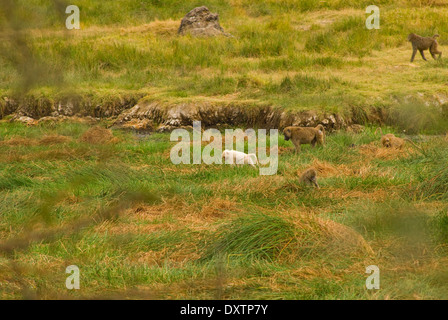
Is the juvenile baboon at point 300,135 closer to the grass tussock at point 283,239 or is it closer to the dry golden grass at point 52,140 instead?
the dry golden grass at point 52,140

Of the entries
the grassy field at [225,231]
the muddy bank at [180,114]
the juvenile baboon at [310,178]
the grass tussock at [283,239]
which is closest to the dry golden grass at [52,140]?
the muddy bank at [180,114]

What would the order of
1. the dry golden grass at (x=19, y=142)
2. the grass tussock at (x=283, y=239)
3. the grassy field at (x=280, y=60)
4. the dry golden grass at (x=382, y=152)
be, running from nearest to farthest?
the grass tussock at (x=283, y=239)
the dry golden grass at (x=382, y=152)
the dry golden grass at (x=19, y=142)
the grassy field at (x=280, y=60)

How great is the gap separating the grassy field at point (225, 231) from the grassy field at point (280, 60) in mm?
4566

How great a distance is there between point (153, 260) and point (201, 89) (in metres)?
11.5

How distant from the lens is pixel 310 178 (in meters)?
8.05

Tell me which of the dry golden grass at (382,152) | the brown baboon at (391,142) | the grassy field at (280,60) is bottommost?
the dry golden grass at (382,152)

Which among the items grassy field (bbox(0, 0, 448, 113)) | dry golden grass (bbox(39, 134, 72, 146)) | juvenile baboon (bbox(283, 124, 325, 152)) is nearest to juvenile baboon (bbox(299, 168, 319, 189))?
juvenile baboon (bbox(283, 124, 325, 152))

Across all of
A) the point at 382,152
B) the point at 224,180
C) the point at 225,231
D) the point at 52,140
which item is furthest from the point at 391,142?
the point at 52,140

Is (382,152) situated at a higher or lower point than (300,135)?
lower

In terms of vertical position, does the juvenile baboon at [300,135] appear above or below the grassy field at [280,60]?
below

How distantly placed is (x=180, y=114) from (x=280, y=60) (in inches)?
171

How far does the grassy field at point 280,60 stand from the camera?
15250 millimetres

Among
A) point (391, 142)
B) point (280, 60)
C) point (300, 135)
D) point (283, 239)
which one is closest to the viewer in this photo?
point (283, 239)

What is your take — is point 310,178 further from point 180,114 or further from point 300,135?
point 180,114
